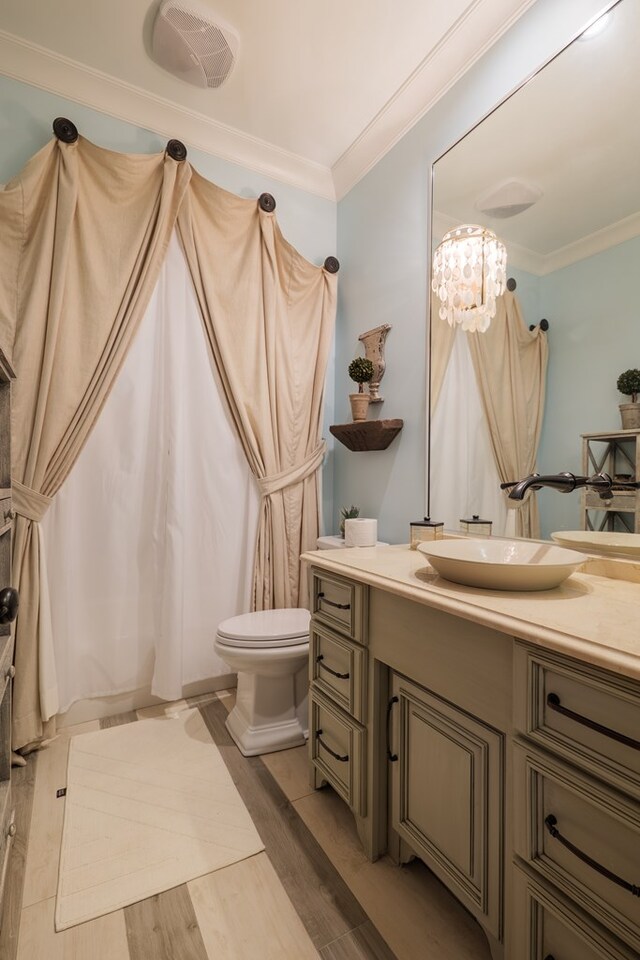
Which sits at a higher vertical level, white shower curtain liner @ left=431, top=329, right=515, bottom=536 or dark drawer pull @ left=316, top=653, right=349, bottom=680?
white shower curtain liner @ left=431, top=329, right=515, bottom=536

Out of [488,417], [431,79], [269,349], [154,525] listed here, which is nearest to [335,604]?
[488,417]

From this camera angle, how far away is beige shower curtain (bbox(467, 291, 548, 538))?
1447 mm

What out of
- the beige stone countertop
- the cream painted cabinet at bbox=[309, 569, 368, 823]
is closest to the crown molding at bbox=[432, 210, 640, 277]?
the beige stone countertop

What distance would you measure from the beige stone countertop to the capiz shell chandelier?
973 mm

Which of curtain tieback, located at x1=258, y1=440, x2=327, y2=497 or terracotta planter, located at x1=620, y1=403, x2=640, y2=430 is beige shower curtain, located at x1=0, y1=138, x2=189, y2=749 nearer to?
curtain tieback, located at x1=258, y1=440, x2=327, y2=497

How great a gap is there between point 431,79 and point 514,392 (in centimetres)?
144

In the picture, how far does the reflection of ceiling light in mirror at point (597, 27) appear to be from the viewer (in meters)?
1.25

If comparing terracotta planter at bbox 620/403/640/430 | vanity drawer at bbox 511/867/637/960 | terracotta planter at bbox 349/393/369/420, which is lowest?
vanity drawer at bbox 511/867/637/960

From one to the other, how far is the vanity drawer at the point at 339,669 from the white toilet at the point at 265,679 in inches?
9.4

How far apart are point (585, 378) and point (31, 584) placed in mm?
2129

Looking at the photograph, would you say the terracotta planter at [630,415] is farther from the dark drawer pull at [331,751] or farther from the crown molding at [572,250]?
the dark drawer pull at [331,751]

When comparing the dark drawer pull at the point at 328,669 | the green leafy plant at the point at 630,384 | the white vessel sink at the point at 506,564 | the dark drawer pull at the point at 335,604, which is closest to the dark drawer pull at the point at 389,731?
the dark drawer pull at the point at 328,669

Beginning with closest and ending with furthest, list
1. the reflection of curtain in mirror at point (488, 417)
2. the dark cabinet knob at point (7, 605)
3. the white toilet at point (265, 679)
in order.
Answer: the dark cabinet knob at point (7, 605) → the reflection of curtain in mirror at point (488, 417) → the white toilet at point (265, 679)

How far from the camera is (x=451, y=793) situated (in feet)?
3.40
